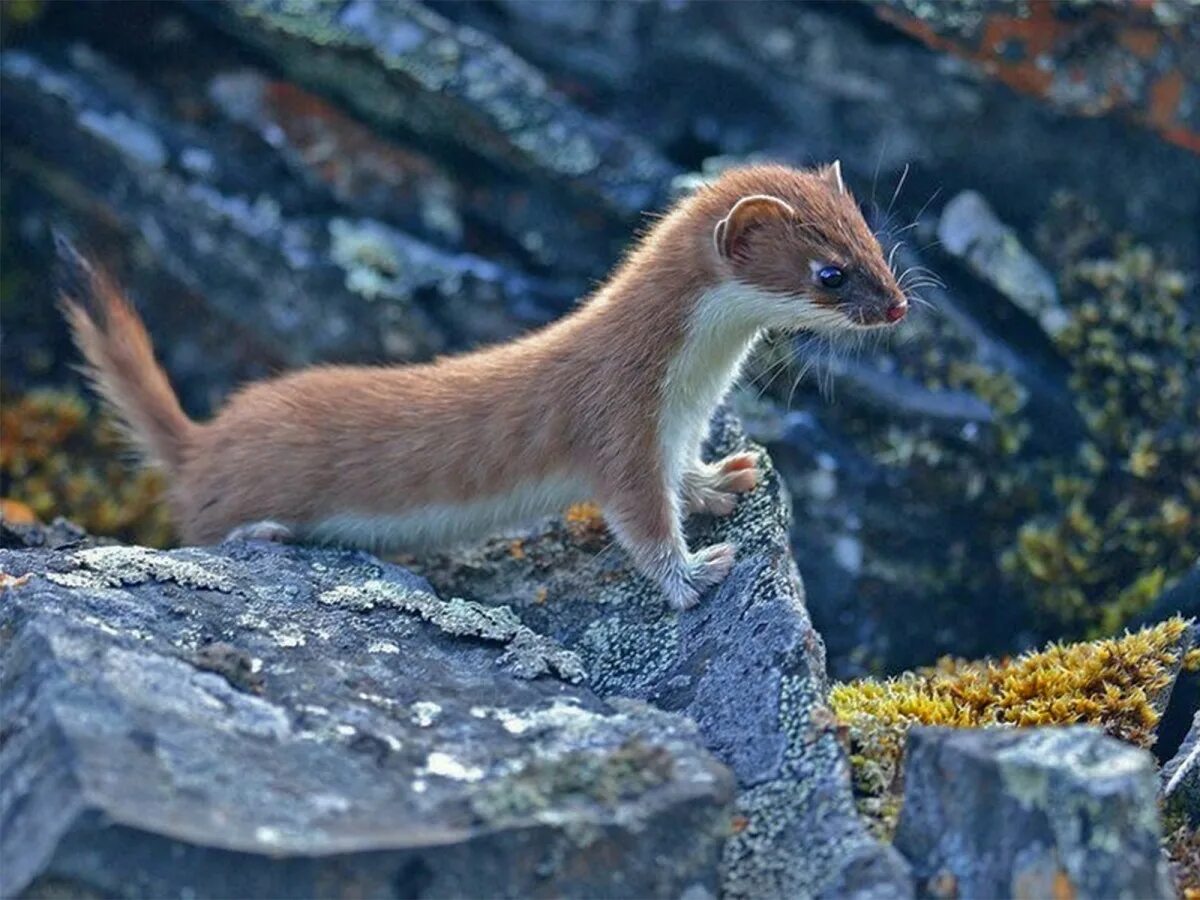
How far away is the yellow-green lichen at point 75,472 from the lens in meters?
6.40

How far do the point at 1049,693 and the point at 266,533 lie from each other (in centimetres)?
247

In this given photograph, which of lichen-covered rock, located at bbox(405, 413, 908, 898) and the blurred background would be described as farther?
the blurred background

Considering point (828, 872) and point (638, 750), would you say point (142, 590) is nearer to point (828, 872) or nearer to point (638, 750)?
point (638, 750)

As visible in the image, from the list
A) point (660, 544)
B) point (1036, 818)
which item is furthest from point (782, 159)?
point (1036, 818)

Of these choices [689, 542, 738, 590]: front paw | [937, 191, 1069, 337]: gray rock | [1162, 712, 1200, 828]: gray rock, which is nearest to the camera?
[1162, 712, 1200, 828]: gray rock

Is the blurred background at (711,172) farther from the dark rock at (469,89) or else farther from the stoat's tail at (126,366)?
the stoat's tail at (126,366)

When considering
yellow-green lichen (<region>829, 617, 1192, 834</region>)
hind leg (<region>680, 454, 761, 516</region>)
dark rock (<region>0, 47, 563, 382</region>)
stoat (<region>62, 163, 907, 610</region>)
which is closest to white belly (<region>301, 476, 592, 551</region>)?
stoat (<region>62, 163, 907, 610</region>)

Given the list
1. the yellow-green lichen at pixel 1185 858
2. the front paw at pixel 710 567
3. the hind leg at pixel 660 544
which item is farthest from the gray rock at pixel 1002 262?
the yellow-green lichen at pixel 1185 858

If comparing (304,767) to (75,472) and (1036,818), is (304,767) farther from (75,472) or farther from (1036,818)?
(75,472)

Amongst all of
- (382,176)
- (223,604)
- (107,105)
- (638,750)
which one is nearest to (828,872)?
(638,750)

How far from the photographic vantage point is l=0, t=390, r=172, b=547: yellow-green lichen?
6.40 meters

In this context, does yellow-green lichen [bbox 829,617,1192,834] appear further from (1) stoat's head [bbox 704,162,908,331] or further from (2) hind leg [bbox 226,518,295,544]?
(2) hind leg [bbox 226,518,295,544]

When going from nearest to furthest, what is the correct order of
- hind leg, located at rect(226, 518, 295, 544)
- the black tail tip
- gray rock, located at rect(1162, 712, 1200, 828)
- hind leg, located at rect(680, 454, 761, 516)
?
gray rock, located at rect(1162, 712, 1200, 828) → hind leg, located at rect(680, 454, 761, 516) → hind leg, located at rect(226, 518, 295, 544) → the black tail tip

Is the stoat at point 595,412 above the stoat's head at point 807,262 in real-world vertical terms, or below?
below
